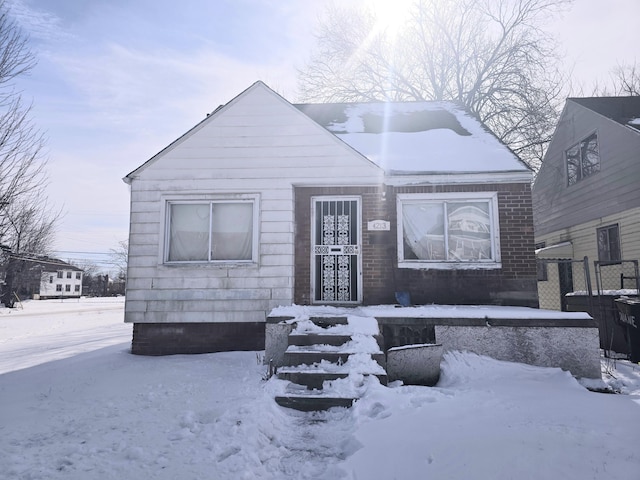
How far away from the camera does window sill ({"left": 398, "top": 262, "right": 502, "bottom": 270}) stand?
297 inches

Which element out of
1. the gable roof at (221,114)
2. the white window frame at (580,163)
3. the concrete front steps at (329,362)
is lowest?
the concrete front steps at (329,362)

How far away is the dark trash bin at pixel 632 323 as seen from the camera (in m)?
7.59

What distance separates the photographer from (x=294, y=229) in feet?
25.2

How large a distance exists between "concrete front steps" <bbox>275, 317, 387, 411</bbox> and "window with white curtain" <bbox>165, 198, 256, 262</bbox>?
2.66m

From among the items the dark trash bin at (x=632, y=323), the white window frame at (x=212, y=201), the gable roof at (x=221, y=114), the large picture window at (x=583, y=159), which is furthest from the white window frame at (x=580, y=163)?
the white window frame at (x=212, y=201)

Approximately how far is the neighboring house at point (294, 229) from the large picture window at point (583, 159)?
312 inches

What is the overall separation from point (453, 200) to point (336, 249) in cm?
265

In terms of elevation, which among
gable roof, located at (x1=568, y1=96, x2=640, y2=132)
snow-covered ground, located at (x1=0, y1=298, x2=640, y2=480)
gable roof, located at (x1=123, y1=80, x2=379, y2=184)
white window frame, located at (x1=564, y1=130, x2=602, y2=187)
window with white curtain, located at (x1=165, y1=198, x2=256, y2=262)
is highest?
gable roof, located at (x1=568, y1=96, x2=640, y2=132)

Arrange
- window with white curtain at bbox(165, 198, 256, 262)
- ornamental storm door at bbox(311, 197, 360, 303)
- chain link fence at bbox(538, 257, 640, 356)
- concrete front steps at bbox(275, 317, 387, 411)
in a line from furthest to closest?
chain link fence at bbox(538, 257, 640, 356), ornamental storm door at bbox(311, 197, 360, 303), window with white curtain at bbox(165, 198, 256, 262), concrete front steps at bbox(275, 317, 387, 411)

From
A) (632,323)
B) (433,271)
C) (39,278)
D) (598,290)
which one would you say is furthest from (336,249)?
(39,278)

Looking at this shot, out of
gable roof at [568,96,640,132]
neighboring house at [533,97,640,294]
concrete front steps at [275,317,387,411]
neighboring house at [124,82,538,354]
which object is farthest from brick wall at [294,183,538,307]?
gable roof at [568,96,640,132]

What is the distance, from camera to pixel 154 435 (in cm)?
343

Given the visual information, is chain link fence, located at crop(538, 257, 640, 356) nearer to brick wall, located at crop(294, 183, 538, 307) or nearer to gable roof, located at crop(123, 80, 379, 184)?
brick wall, located at crop(294, 183, 538, 307)

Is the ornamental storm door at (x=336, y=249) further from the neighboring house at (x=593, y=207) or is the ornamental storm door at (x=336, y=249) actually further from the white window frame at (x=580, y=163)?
the white window frame at (x=580, y=163)
